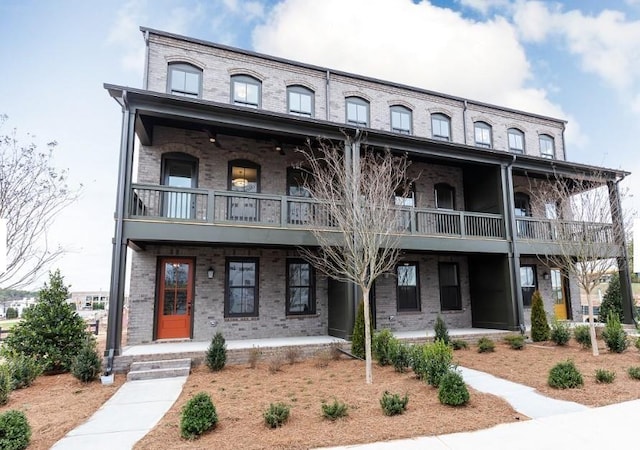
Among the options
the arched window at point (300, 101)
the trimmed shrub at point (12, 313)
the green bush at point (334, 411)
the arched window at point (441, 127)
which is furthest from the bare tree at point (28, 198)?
the trimmed shrub at point (12, 313)

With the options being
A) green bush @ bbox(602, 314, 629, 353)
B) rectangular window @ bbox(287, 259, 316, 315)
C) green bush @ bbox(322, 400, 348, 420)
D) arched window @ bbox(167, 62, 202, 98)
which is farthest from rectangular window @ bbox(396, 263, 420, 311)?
arched window @ bbox(167, 62, 202, 98)

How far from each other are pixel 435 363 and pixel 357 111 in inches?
397

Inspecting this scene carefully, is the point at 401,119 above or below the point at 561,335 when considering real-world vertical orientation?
above

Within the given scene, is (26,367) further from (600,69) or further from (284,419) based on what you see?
(600,69)

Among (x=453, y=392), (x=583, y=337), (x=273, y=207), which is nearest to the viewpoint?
(x=453, y=392)

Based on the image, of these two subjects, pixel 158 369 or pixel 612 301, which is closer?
pixel 158 369

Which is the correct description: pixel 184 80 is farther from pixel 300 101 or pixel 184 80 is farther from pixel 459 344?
pixel 459 344

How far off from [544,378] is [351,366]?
3.88m

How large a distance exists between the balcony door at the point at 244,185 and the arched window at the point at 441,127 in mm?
7672

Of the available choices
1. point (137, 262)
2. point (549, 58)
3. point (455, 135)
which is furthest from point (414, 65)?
point (137, 262)

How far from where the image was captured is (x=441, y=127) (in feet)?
49.8

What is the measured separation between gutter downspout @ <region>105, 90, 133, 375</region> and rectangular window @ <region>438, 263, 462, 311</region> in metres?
10.5

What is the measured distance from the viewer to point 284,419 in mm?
4785

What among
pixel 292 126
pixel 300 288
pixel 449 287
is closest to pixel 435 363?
pixel 300 288
